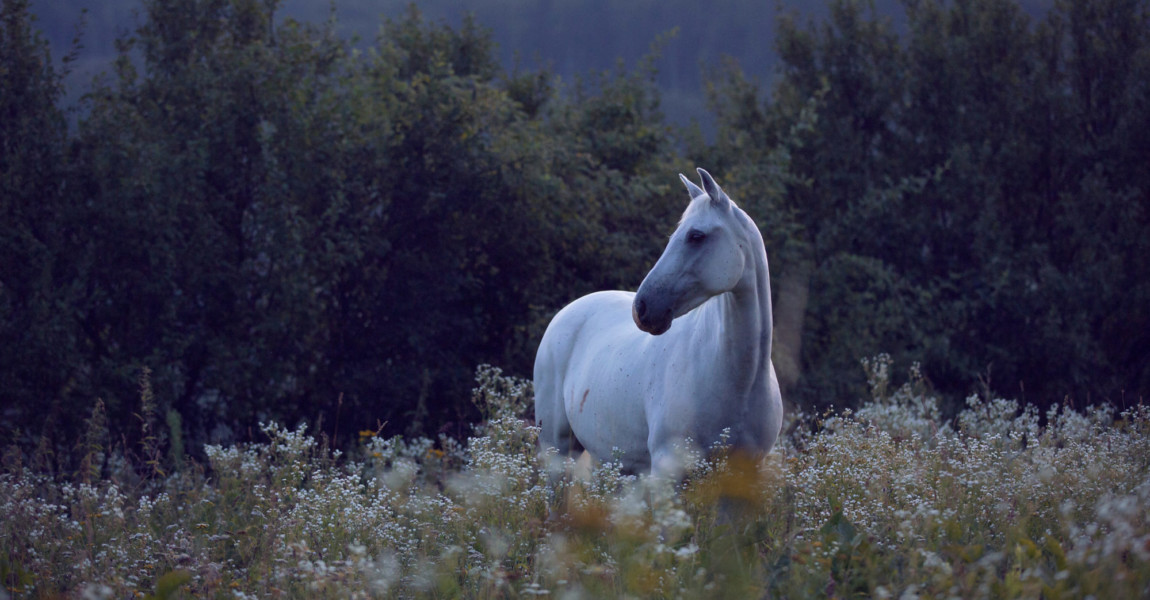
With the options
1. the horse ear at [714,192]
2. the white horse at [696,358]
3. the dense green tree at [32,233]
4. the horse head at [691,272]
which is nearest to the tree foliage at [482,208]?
the dense green tree at [32,233]

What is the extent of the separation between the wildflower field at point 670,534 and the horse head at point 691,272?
680 millimetres

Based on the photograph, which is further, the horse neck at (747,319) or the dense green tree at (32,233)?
the dense green tree at (32,233)

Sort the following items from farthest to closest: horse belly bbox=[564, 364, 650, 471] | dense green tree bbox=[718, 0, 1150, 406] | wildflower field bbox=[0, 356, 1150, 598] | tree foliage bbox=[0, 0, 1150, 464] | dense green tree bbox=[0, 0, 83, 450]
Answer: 1. dense green tree bbox=[718, 0, 1150, 406]
2. tree foliage bbox=[0, 0, 1150, 464]
3. dense green tree bbox=[0, 0, 83, 450]
4. horse belly bbox=[564, 364, 650, 471]
5. wildflower field bbox=[0, 356, 1150, 598]

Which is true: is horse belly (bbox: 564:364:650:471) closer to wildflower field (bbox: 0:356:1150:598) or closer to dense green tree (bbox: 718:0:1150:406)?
wildflower field (bbox: 0:356:1150:598)

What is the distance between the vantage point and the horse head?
3.84 metres

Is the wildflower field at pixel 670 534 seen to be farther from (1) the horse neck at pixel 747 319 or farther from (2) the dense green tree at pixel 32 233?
(2) the dense green tree at pixel 32 233

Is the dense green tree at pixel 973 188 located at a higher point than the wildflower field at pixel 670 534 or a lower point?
higher

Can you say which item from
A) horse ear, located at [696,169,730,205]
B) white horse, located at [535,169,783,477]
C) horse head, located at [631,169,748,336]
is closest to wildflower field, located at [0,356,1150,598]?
white horse, located at [535,169,783,477]

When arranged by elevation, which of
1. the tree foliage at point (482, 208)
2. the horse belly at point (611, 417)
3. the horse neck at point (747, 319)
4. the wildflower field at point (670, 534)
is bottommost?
the wildflower field at point (670, 534)

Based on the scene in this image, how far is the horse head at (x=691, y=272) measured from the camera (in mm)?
3844

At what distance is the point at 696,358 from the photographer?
4262 millimetres

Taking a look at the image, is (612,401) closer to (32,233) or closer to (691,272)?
(691,272)

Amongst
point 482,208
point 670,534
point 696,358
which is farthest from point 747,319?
point 482,208

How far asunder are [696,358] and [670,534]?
1.52 meters
